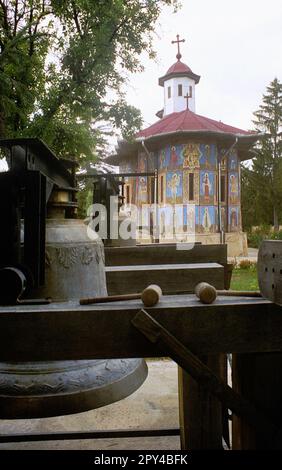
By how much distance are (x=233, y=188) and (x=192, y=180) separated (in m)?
3.08

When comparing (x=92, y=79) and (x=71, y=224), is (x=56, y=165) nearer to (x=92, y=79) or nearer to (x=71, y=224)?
(x=71, y=224)

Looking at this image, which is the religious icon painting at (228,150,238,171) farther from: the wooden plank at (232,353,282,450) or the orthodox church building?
the wooden plank at (232,353,282,450)

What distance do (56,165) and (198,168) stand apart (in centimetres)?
2231

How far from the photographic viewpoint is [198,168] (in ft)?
77.0

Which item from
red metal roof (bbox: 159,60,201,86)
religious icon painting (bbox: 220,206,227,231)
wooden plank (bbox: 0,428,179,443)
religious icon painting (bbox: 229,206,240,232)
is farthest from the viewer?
red metal roof (bbox: 159,60,201,86)

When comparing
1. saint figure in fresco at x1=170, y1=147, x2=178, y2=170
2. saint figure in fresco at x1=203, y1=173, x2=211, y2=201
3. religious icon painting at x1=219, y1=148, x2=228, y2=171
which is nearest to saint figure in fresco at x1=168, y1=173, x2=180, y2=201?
saint figure in fresco at x1=170, y1=147, x2=178, y2=170

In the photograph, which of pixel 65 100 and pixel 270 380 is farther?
pixel 65 100

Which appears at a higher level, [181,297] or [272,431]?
[181,297]

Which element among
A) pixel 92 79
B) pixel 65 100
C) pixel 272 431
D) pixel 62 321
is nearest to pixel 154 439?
pixel 272 431

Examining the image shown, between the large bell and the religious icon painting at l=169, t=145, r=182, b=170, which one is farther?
the religious icon painting at l=169, t=145, r=182, b=170

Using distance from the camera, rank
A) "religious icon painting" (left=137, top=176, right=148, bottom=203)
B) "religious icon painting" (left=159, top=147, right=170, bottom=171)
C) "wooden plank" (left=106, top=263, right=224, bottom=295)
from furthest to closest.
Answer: "religious icon painting" (left=137, top=176, right=148, bottom=203), "religious icon painting" (left=159, top=147, right=170, bottom=171), "wooden plank" (left=106, top=263, right=224, bottom=295)

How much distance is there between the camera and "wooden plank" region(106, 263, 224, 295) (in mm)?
2168

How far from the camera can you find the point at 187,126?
23.7 meters

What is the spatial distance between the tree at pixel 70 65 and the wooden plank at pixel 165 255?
882 cm
